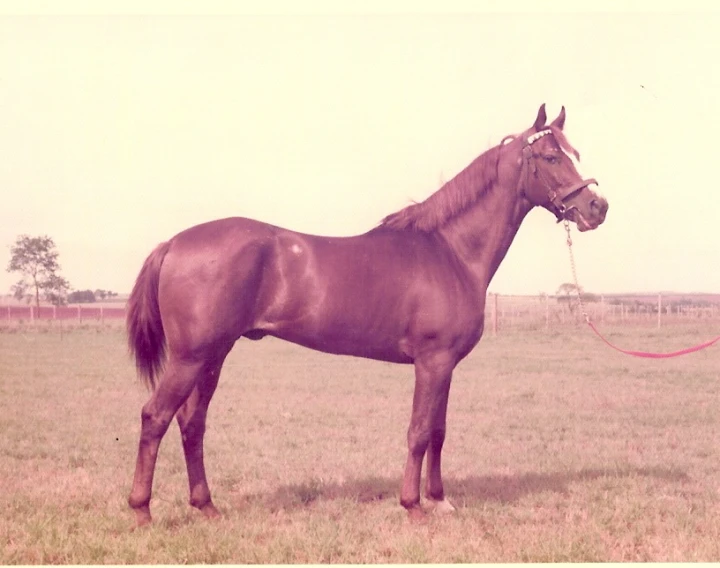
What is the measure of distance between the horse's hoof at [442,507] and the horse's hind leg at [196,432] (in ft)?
5.45

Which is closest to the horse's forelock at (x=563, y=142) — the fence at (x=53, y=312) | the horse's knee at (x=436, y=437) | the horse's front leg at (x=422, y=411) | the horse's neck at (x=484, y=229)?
the horse's neck at (x=484, y=229)

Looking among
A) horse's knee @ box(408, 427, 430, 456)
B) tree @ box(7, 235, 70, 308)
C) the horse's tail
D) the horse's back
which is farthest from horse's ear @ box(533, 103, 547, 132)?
tree @ box(7, 235, 70, 308)

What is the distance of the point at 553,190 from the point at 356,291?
165 centimetres

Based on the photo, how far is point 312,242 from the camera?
467cm

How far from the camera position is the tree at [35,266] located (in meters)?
6.88

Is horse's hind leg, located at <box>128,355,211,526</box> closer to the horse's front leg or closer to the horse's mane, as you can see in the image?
the horse's front leg

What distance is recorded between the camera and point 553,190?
186 inches

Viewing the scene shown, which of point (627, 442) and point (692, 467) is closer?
point (692, 467)

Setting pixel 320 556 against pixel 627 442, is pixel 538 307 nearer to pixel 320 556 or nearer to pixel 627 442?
pixel 627 442

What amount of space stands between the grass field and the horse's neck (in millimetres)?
1907

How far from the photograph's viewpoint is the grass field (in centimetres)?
411

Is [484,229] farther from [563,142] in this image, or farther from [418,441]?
[418,441]

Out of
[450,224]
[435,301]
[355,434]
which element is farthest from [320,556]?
[355,434]

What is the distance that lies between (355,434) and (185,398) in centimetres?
347
